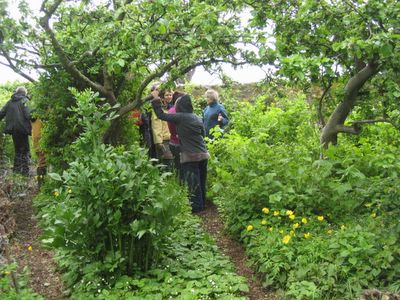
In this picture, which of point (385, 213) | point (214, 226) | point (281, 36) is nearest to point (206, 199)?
point (214, 226)

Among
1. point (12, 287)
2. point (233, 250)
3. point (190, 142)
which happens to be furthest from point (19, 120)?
point (12, 287)

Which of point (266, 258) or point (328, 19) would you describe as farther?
point (328, 19)

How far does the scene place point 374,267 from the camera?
439cm

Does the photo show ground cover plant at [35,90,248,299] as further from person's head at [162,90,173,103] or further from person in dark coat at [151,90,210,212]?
person's head at [162,90,173,103]

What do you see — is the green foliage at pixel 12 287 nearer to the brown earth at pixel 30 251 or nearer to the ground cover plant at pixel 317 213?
the brown earth at pixel 30 251

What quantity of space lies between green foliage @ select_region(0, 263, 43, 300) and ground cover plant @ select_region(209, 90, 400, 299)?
6.64 feet

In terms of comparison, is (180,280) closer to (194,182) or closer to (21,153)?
(194,182)

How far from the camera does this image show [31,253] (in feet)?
18.9

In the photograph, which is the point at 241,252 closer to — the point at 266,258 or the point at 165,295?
the point at 266,258

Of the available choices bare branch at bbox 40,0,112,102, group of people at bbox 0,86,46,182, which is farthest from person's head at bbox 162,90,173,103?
group of people at bbox 0,86,46,182

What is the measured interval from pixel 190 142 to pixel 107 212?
9.00ft

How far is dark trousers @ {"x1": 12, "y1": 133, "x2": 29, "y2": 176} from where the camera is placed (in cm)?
891

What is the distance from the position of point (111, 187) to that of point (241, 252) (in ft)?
5.95

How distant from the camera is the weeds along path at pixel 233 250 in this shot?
474cm
